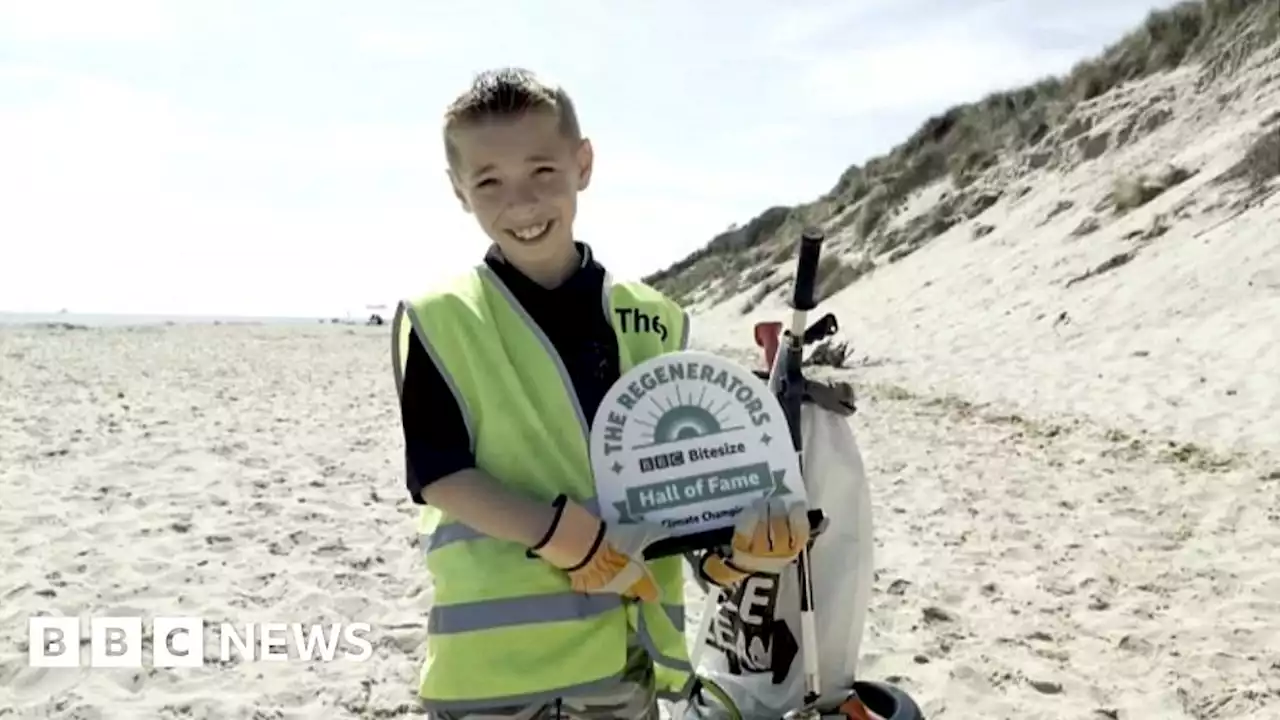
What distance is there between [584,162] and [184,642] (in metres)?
3.07

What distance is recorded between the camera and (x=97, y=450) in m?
7.96

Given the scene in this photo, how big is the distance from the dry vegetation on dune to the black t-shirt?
1196 centimetres

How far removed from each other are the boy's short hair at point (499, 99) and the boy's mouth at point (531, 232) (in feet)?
0.52

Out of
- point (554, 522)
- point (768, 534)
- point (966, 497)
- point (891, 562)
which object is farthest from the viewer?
point (966, 497)

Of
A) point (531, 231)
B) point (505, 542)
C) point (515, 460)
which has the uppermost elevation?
point (531, 231)

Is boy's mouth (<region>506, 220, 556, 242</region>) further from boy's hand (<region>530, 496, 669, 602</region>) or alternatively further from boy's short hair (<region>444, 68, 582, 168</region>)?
boy's hand (<region>530, 496, 669, 602</region>)

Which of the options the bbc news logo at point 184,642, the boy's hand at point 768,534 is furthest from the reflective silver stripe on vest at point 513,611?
the bbc news logo at point 184,642

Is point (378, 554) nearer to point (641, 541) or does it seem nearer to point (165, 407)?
point (641, 541)

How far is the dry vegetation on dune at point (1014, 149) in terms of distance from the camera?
1591 centimetres

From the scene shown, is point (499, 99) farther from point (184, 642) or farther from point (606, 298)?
point (184, 642)

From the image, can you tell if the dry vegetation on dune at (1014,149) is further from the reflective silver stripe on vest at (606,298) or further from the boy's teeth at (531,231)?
the boy's teeth at (531,231)

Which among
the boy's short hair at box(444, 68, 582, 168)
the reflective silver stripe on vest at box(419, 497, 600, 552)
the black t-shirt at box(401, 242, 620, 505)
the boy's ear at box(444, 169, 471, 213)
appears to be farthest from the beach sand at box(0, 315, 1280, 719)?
the boy's short hair at box(444, 68, 582, 168)

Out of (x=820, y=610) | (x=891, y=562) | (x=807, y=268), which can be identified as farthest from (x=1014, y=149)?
(x=807, y=268)

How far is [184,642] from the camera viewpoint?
418 cm
